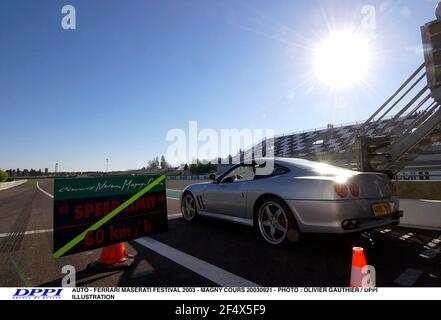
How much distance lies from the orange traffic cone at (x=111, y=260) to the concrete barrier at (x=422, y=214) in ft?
17.5

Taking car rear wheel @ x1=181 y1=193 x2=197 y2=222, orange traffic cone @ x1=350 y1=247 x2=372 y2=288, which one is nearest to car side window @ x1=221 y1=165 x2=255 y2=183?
car rear wheel @ x1=181 y1=193 x2=197 y2=222

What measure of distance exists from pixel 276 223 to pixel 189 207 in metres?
2.71

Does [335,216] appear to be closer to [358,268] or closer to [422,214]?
[358,268]

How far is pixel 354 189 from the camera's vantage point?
3.67 m

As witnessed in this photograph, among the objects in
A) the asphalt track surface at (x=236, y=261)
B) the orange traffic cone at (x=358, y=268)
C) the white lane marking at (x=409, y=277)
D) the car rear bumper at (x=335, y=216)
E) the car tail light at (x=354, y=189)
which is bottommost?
the white lane marking at (x=409, y=277)

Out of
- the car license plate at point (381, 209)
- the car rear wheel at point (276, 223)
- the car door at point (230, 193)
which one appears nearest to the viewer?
the car license plate at point (381, 209)

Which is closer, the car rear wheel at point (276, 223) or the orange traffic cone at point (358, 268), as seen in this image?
the orange traffic cone at point (358, 268)

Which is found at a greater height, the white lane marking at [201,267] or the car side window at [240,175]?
the car side window at [240,175]

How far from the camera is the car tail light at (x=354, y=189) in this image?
11.9 ft

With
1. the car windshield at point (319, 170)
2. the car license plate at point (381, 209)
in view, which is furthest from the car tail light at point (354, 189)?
the car license plate at point (381, 209)

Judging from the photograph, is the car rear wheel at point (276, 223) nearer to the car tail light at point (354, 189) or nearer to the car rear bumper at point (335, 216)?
the car rear bumper at point (335, 216)

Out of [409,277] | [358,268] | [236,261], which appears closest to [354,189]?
[409,277]
